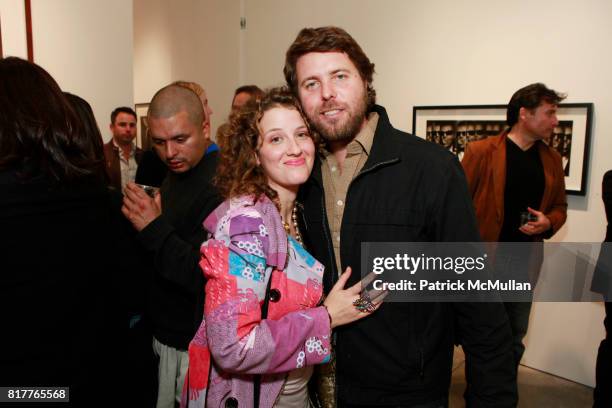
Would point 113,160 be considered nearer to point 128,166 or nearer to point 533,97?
point 128,166

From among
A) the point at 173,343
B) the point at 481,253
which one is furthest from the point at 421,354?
the point at 173,343

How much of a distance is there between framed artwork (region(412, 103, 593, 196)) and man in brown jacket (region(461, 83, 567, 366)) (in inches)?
6.9

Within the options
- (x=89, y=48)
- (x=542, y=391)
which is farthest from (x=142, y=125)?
(x=542, y=391)

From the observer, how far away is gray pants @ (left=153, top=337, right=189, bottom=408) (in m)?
1.92

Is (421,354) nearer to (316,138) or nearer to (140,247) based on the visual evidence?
(316,138)

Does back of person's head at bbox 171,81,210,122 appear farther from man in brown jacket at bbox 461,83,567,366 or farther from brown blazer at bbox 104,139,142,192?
man in brown jacket at bbox 461,83,567,366

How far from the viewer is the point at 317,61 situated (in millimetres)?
1585

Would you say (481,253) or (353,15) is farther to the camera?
(353,15)

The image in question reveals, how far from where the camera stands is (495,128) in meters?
3.58

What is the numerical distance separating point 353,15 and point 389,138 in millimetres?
3115

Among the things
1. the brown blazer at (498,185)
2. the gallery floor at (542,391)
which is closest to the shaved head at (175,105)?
the brown blazer at (498,185)

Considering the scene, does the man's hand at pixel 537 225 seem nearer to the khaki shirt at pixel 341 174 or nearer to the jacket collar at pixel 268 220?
the khaki shirt at pixel 341 174

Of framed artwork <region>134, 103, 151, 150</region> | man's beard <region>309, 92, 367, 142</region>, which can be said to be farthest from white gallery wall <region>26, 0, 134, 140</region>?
framed artwork <region>134, 103, 151, 150</region>

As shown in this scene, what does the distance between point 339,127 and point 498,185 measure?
2024 mm
